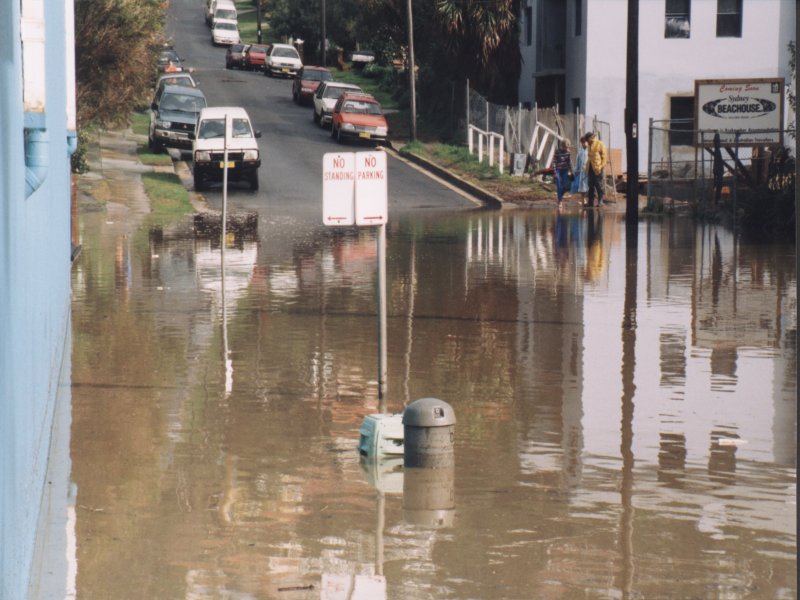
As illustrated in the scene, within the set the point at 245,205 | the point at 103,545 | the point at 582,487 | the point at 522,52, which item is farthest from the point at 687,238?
the point at 522,52

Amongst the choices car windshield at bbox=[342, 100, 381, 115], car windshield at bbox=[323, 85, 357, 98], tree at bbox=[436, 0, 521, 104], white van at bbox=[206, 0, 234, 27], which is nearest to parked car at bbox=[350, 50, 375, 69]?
white van at bbox=[206, 0, 234, 27]

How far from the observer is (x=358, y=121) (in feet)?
151

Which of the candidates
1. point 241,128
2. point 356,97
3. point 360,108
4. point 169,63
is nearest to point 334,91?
point 356,97

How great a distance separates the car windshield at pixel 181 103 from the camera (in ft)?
140

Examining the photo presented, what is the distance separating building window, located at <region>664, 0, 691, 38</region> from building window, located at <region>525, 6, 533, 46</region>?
7.20 metres

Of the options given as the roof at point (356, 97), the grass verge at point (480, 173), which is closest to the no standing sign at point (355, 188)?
the grass verge at point (480, 173)

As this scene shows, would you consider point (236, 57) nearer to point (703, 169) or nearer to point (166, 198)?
point (166, 198)

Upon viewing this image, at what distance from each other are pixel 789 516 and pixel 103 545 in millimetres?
3894

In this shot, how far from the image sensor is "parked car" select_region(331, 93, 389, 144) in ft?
151

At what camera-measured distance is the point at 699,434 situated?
1050 cm

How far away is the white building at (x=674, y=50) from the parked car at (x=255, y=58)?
29.5m

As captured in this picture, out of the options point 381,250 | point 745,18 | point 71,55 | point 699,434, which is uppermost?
point 745,18

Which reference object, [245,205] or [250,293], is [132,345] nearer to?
[250,293]

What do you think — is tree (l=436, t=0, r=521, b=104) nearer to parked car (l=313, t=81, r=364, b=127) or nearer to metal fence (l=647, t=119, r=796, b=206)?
parked car (l=313, t=81, r=364, b=127)
